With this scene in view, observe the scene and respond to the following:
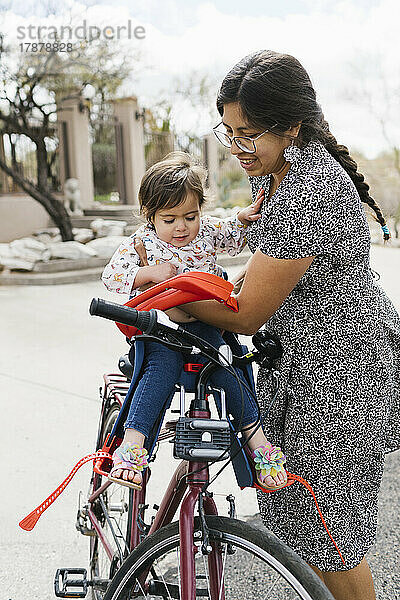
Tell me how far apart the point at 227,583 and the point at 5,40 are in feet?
46.7

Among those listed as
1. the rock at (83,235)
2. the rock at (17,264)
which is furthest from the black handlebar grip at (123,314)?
the rock at (83,235)

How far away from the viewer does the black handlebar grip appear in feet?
4.85

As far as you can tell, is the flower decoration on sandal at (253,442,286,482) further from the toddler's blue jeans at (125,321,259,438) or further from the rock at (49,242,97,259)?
the rock at (49,242,97,259)

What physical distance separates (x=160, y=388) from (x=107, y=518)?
784 millimetres

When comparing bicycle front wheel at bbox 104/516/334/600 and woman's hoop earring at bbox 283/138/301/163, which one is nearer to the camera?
bicycle front wheel at bbox 104/516/334/600

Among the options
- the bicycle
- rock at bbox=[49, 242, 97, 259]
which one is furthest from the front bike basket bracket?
rock at bbox=[49, 242, 97, 259]

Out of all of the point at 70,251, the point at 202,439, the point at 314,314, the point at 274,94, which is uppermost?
the point at 274,94

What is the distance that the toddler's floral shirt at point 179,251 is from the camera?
6.54 ft

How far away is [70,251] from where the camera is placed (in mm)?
13211

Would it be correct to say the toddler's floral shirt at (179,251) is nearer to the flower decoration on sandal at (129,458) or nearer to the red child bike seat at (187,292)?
the red child bike seat at (187,292)

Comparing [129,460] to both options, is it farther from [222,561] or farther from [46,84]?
[46,84]

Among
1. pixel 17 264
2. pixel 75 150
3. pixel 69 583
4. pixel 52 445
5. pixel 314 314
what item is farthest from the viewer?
pixel 75 150

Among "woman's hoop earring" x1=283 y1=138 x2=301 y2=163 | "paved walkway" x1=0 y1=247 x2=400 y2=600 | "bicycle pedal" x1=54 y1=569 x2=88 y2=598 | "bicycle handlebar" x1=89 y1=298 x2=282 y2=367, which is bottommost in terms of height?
"paved walkway" x1=0 y1=247 x2=400 y2=600

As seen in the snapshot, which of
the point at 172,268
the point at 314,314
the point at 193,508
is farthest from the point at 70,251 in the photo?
the point at 193,508
